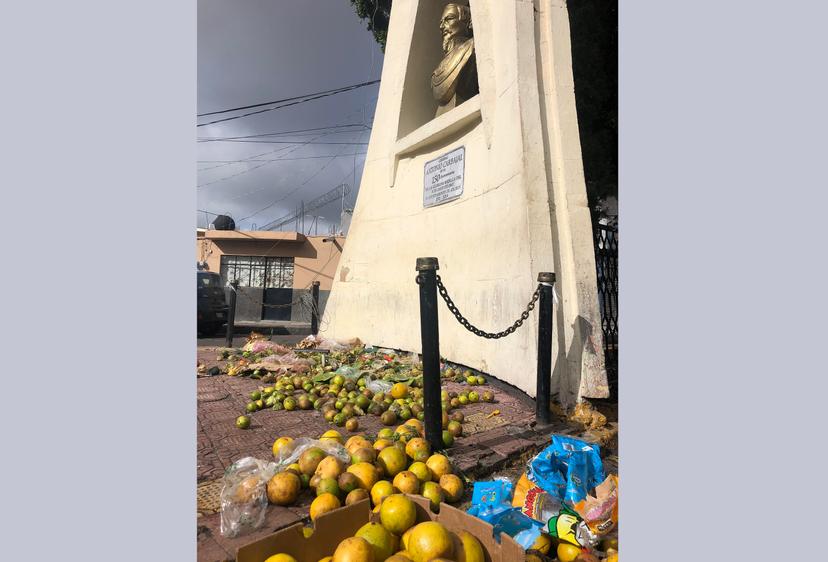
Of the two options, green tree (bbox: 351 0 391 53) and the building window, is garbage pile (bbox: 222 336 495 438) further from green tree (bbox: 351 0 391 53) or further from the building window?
the building window

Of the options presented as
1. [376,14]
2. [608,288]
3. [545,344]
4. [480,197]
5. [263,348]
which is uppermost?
[376,14]

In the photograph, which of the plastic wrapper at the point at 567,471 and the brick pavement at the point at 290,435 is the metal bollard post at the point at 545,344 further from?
the plastic wrapper at the point at 567,471

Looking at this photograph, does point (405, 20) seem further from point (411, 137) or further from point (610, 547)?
point (610, 547)

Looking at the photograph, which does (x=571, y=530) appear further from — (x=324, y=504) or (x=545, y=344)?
(x=545, y=344)

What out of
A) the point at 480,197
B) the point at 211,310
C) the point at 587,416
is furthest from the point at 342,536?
the point at 211,310

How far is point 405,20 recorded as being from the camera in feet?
27.4

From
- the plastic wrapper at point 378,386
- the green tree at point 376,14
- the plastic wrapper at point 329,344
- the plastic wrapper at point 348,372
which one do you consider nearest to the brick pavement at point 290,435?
the plastic wrapper at point 378,386

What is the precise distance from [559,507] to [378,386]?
2796 millimetres

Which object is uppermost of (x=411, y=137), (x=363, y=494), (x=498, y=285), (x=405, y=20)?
(x=405, y=20)

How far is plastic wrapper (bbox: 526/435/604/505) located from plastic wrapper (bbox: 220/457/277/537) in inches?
57.4

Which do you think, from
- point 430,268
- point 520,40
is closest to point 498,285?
point 430,268

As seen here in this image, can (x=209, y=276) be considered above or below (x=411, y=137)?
below

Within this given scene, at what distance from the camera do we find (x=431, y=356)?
311 cm

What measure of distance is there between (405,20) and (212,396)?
724 cm
